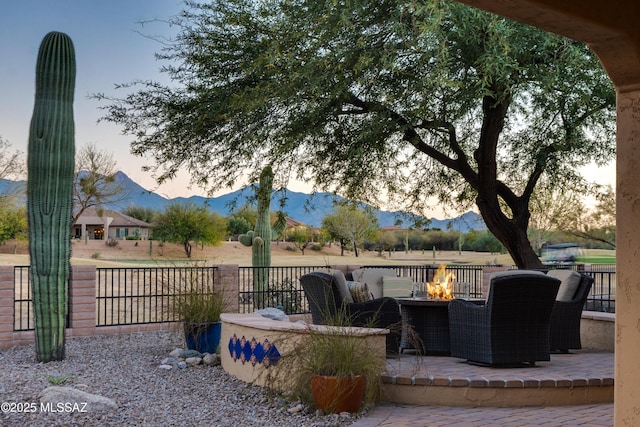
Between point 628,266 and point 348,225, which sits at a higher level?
point 348,225

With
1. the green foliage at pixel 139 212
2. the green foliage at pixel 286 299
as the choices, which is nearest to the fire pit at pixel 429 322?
the green foliage at pixel 286 299

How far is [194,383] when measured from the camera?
26.6 feet

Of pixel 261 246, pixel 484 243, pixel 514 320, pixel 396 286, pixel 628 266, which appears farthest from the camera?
pixel 484 243

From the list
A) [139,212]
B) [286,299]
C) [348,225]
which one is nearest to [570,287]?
[286,299]

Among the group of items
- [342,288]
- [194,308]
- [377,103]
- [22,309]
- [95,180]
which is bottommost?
[22,309]

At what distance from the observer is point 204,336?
32.0 ft

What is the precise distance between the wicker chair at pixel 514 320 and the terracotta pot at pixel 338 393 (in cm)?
203

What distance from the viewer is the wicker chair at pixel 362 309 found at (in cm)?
784

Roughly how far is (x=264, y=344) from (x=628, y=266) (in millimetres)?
4637

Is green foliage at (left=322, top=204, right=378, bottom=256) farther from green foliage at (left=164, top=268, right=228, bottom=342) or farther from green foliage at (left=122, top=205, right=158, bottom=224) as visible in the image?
green foliage at (left=164, top=268, right=228, bottom=342)

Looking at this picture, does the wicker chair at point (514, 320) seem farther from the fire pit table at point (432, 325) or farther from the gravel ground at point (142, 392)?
the gravel ground at point (142, 392)

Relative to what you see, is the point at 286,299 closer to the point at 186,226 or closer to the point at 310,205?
the point at 310,205

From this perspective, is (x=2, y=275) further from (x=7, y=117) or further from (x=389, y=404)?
(x=7, y=117)

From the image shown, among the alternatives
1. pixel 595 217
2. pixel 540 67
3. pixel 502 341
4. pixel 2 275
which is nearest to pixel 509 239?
pixel 540 67
